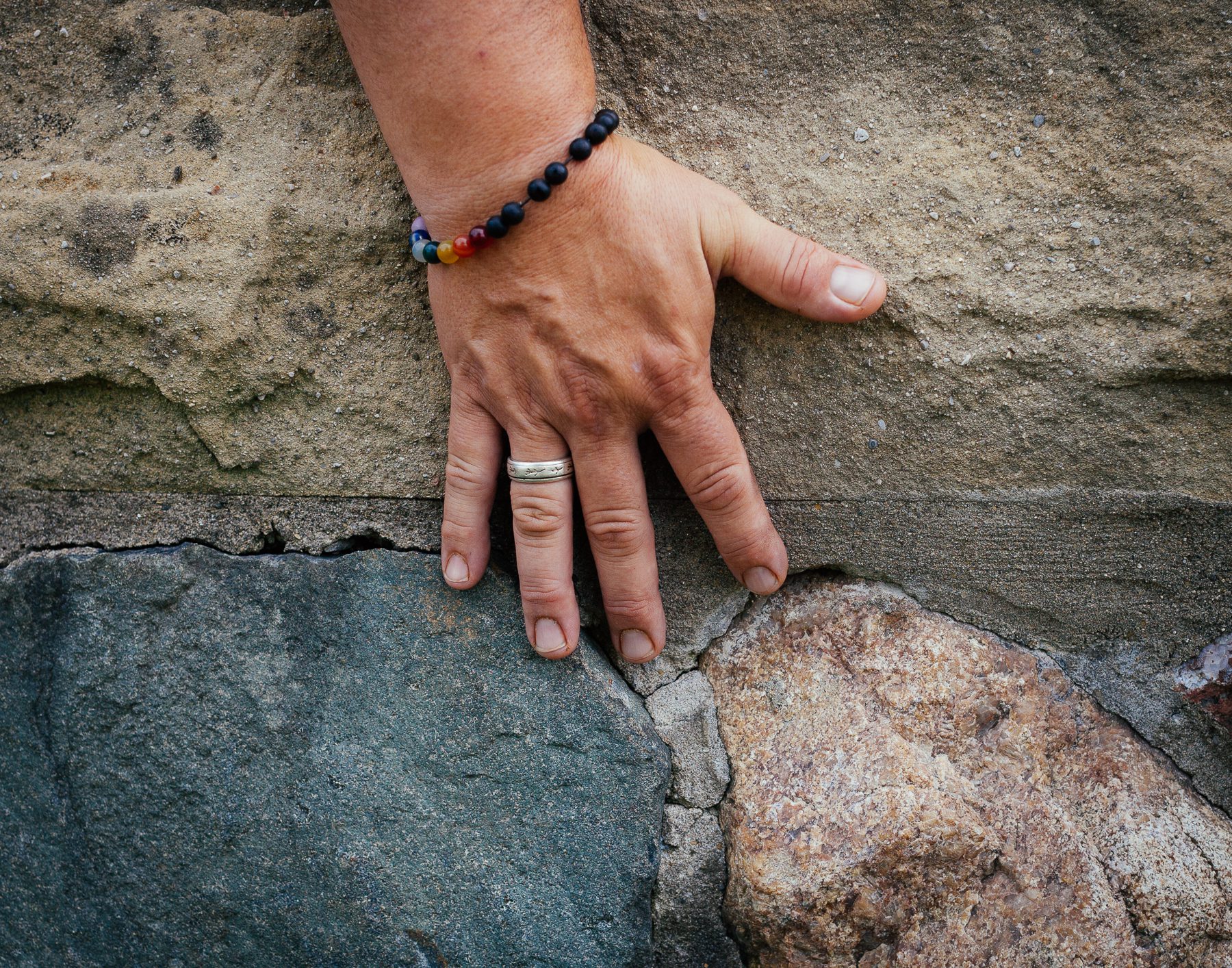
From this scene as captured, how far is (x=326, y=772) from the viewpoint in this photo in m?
0.98

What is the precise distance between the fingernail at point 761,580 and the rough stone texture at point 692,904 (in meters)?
0.29

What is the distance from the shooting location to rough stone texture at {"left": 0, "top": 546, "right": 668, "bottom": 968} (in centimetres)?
98

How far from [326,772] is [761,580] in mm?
563

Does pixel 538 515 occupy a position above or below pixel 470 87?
below

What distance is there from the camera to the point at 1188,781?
0.99 metres

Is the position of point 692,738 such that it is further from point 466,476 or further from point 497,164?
point 497,164

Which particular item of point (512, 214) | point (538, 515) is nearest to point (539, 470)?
point (538, 515)

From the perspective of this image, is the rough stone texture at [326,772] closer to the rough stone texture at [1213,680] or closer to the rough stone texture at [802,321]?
the rough stone texture at [802,321]

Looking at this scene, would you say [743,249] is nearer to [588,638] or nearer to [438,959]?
[588,638]

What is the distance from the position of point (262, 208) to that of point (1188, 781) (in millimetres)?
1282

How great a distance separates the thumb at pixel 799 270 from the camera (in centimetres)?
87

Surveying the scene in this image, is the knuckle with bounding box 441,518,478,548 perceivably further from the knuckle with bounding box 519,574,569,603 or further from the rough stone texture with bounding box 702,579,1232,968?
the rough stone texture with bounding box 702,579,1232,968

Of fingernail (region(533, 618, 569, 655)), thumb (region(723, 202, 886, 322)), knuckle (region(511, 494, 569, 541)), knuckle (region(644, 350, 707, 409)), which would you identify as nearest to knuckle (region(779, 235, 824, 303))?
thumb (region(723, 202, 886, 322))

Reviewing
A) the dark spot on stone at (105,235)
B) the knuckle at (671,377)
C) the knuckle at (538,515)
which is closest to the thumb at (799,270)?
the knuckle at (671,377)
